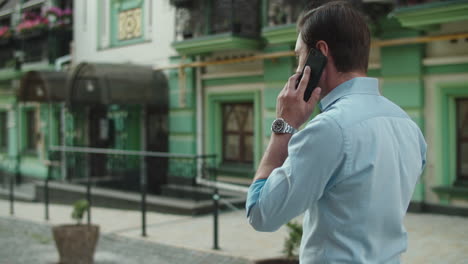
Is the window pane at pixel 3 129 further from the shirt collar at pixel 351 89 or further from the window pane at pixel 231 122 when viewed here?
the shirt collar at pixel 351 89

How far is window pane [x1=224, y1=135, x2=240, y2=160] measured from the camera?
12.9 m

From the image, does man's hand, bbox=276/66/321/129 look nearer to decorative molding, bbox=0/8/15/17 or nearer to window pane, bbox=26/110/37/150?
window pane, bbox=26/110/37/150

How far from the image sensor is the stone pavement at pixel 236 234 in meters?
7.03

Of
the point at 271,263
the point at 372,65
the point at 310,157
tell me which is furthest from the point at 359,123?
the point at 372,65

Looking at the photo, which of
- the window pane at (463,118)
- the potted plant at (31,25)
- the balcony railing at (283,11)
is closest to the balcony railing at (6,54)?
the potted plant at (31,25)

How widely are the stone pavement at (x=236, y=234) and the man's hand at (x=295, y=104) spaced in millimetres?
5201

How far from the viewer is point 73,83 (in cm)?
1408

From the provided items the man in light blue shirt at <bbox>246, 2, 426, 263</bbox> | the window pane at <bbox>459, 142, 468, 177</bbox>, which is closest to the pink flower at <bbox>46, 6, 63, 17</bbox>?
the window pane at <bbox>459, 142, 468, 177</bbox>

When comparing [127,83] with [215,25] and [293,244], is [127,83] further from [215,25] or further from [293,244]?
[293,244]

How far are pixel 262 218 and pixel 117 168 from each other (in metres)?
11.9

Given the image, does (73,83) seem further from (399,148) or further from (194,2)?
(399,148)

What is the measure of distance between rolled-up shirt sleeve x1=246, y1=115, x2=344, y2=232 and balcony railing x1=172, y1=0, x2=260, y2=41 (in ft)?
33.1

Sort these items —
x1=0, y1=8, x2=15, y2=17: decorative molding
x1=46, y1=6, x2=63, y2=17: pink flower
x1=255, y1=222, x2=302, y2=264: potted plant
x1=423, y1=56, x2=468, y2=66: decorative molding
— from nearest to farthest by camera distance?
x1=255, y1=222, x2=302, y2=264: potted plant → x1=423, y1=56, x2=468, y2=66: decorative molding → x1=46, y1=6, x2=63, y2=17: pink flower → x1=0, y1=8, x2=15, y2=17: decorative molding

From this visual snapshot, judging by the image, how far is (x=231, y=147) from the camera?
1305cm
